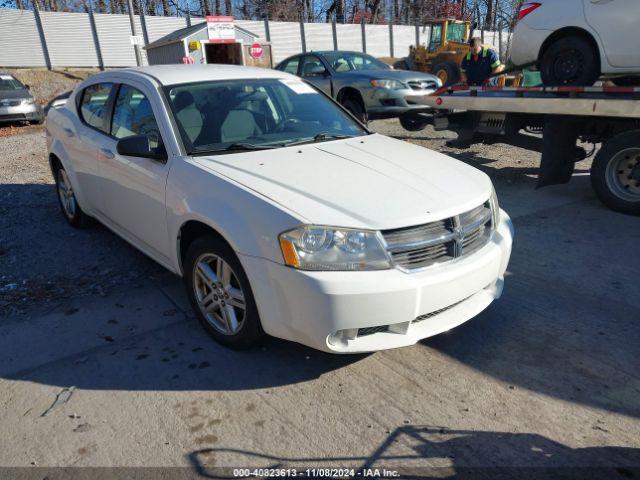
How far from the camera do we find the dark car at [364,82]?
1021cm

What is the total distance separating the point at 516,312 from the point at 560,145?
3.61 meters

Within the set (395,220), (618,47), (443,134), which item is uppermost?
(618,47)

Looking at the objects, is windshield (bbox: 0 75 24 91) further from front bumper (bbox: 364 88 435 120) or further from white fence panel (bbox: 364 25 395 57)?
white fence panel (bbox: 364 25 395 57)

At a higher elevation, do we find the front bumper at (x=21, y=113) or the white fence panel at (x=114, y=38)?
the white fence panel at (x=114, y=38)

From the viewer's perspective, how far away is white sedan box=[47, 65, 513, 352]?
271 centimetres

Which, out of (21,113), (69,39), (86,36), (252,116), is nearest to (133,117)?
(252,116)

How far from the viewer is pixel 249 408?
2826mm

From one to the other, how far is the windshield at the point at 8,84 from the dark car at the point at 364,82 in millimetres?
9047

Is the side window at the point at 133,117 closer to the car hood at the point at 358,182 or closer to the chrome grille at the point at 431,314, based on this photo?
the car hood at the point at 358,182

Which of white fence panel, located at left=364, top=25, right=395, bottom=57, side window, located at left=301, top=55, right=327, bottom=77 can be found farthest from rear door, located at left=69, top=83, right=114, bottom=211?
white fence panel, located at left=364, top=25, right=395, bottom=57

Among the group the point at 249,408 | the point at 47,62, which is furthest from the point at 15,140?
the point at 47,62

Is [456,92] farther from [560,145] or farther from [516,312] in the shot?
[516,312]

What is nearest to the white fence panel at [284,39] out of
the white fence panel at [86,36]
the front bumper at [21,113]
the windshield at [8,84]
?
the white fence panel at [86,36]

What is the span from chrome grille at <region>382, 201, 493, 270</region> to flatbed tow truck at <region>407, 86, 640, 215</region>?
349cm
